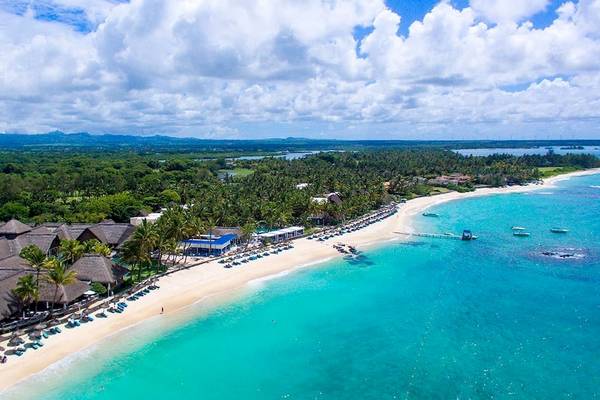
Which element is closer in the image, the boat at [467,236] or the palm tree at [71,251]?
the palm tree at [71,251]

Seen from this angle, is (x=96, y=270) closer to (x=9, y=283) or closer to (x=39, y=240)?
(x=9, y=283)

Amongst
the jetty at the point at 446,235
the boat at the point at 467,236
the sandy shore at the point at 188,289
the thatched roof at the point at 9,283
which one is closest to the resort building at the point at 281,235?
the sandy shore at the point at 188,289

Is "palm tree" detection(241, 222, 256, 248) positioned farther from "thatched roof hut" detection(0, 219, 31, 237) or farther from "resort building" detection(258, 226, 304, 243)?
"thatched roof hut" detection(0, 219, 31, 237)

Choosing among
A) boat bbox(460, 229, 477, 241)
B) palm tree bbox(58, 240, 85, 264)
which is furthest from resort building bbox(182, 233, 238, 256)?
boat bbox(460, 229, 477, 241)

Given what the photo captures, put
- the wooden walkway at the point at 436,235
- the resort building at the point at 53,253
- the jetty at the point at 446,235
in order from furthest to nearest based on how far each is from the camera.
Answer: the wooden walkway at the point at 436,235 → the jetty at the point at 446,235 → the resort building at the point at 53,253

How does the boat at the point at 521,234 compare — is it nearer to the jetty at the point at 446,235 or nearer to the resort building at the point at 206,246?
the jetty at the point at 446,235

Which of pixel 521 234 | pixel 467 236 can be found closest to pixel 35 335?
pixel 467 236
